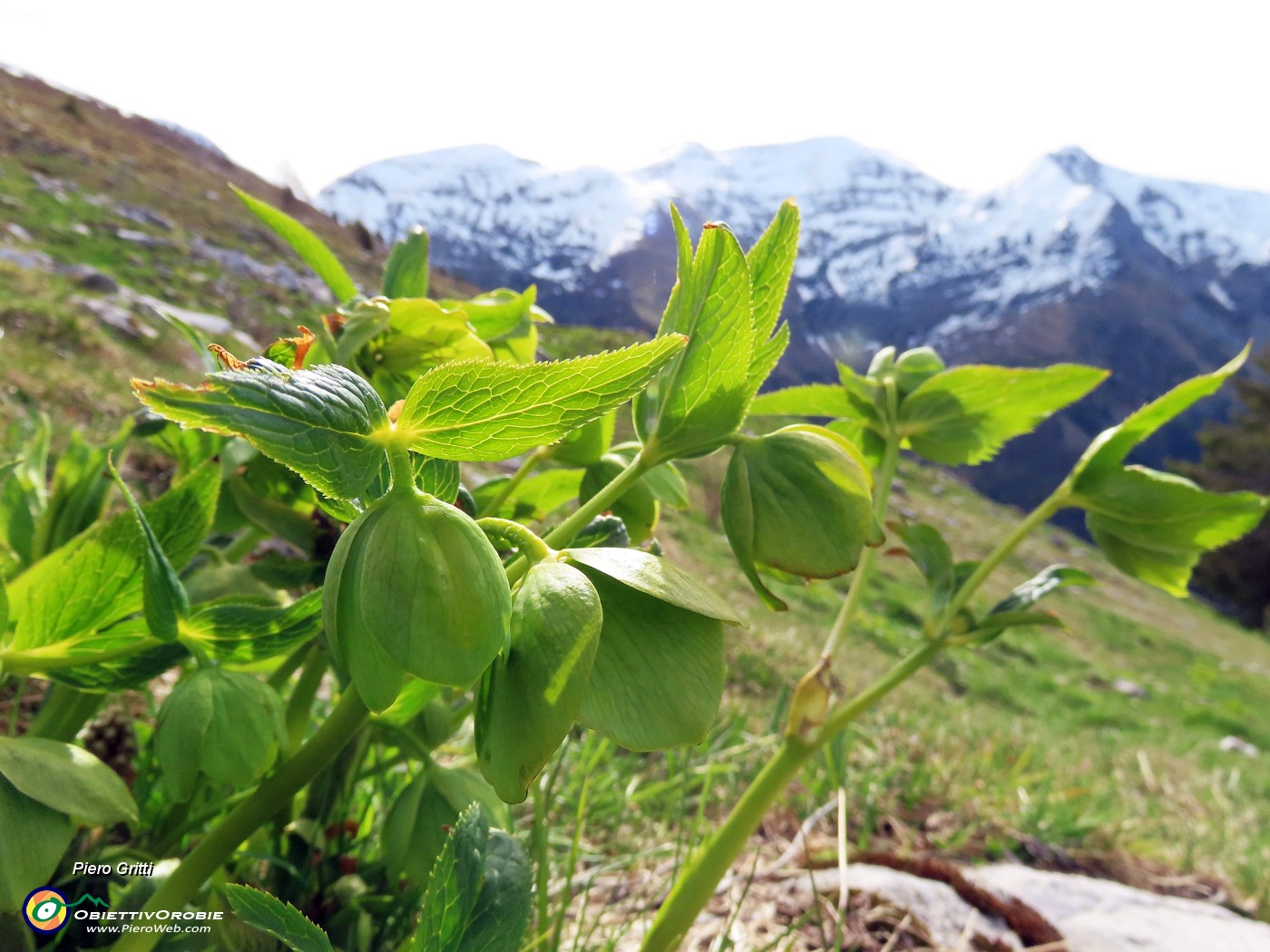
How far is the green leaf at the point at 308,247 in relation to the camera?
1.54 feet

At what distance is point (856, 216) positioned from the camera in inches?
2438

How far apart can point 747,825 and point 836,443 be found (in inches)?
9.2

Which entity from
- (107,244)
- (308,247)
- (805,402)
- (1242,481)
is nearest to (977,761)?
(805,402)

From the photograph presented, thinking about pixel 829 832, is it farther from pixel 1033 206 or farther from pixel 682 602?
pixel 1033 206

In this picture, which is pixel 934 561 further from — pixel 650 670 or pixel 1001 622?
pixel 650 670

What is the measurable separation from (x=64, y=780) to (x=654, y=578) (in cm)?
28

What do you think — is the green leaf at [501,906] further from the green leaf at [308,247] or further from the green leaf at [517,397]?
the green leaf at [308,247]

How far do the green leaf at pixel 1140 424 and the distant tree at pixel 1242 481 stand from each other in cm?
1564

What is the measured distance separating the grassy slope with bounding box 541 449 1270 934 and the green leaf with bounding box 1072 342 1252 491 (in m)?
0.11

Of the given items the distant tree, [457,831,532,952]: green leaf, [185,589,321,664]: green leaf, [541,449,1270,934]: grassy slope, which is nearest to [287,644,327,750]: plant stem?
[185,589,321,664]: green leaf

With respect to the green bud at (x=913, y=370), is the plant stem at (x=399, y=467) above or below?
below

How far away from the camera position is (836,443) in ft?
1.13

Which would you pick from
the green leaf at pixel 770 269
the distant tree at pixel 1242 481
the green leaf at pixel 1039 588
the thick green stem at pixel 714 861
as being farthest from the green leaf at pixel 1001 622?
the distant tree at pixel 1242 481

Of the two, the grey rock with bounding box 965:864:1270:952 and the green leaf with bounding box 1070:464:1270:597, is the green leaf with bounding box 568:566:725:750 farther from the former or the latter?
the grey rock with bounding box 965:864:1270:952
